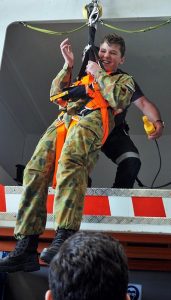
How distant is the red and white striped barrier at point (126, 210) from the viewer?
8.28 ft

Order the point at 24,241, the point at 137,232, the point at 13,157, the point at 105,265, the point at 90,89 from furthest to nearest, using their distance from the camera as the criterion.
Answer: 1. the point at 13,157
2. the point at 90,89
3. the point at 137,232
4. the point at 24,241
5. the point at 105,265

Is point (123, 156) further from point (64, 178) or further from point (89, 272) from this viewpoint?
point (89, 272)

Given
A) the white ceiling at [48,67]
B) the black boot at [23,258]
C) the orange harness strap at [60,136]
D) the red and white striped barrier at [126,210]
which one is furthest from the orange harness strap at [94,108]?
the white ceiling at [48,67]

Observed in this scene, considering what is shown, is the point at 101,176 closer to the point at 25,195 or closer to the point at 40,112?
the point at 40,112

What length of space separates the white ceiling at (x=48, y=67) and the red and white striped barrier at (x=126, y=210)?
148 cm

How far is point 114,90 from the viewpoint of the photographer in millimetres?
2539

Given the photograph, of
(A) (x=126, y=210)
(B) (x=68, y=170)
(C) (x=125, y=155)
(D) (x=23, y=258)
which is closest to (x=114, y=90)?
(B) (x=68, y=170)

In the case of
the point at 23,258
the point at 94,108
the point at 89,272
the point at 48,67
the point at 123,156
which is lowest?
the point at 23,258

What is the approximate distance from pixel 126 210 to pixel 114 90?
0.67 metres

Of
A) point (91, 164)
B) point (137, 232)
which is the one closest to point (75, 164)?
point (91, 164)

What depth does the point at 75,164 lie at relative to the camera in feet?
7.75

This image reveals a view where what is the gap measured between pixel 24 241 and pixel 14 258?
4.0 inches

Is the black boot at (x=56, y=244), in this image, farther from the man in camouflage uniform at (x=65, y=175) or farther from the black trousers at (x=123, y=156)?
the black trousers at (x=123, y=156)

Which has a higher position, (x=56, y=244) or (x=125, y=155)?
(x=125, y=155)
